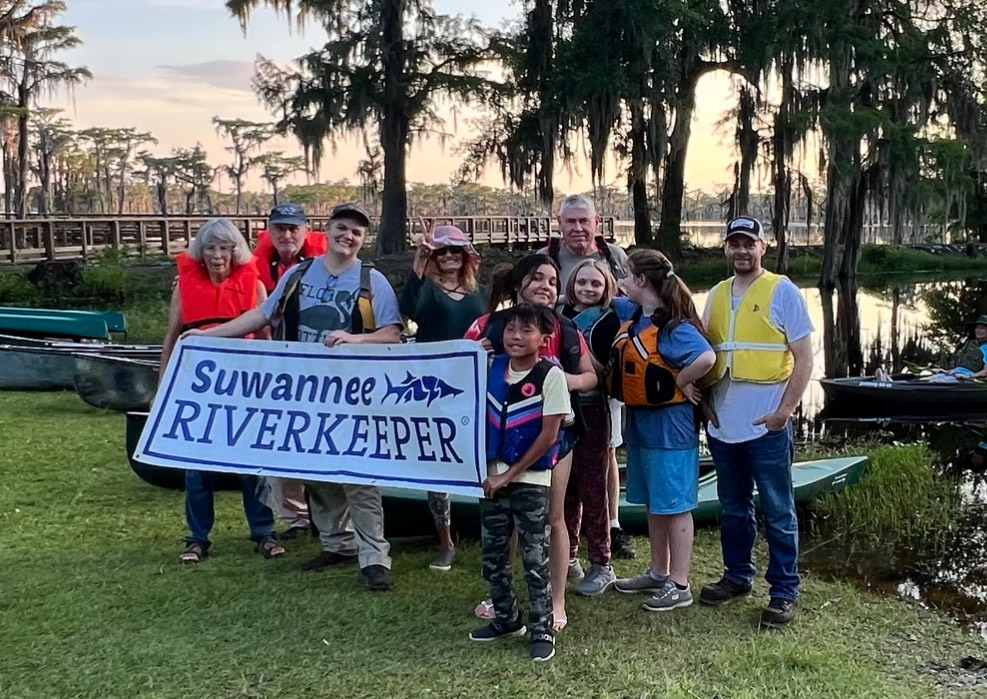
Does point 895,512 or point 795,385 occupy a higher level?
point 795,385

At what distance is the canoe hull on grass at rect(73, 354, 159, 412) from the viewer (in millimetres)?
8883

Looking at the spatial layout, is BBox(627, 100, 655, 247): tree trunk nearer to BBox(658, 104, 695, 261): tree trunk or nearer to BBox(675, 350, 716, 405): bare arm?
BBox(658, 104, 695, 261): tree trunk

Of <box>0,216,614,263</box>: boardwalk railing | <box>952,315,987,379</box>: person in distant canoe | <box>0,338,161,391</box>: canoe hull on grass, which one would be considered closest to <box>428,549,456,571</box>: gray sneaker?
<box>0,338,161,391</box>: canoe hull on grass

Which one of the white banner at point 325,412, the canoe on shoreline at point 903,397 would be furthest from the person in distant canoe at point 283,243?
the canoe on shoreline at point 903,397

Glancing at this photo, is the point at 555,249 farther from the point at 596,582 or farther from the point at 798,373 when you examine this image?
the point at 596,582

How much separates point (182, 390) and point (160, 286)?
16452mm

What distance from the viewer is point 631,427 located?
4.00m

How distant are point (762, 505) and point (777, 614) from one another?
0.46 m

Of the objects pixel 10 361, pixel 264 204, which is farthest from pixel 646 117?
pixel 264 204

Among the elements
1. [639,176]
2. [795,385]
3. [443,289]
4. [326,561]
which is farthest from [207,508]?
[639,176]

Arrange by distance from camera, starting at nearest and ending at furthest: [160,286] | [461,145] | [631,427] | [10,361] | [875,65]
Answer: [631,427]
[10,361]
[160,286]
[875,65]
[461,145]

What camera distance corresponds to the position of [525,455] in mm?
3412

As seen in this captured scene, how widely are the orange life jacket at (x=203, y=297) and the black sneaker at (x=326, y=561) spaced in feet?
4.05

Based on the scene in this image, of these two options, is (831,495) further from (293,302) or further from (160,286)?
(160,286)
